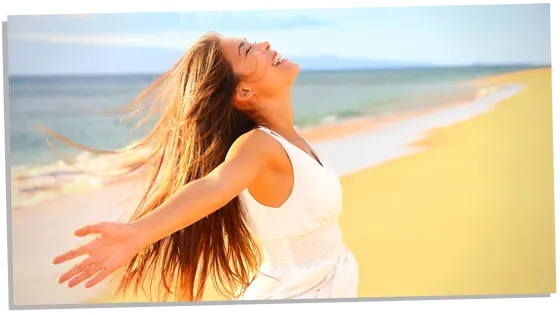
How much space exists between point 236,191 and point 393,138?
1.23 m

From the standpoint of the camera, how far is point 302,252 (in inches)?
142

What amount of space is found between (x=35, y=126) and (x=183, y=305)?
1046 millimetres

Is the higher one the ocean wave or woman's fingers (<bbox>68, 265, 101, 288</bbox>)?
woman's fingers (<bbox>68, 265, 101, 288</bbox>)

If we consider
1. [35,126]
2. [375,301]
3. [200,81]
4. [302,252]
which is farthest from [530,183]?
[35,126]

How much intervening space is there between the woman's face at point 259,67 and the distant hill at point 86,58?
15.4 inches

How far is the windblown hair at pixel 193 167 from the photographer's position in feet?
12.4

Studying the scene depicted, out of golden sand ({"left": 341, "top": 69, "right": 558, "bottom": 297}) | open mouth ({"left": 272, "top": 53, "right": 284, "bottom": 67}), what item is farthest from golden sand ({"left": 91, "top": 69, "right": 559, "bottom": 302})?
open mouth ({"left": 272, "top": 53, "right": 284, "bottom": 67})

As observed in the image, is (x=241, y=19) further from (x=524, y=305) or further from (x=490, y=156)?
(x=524, y=305)

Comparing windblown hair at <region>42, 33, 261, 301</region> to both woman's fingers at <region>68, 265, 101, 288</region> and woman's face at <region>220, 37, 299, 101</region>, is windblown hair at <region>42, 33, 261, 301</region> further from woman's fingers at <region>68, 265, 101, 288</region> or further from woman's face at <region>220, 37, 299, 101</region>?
woman's fingers at <region>68, 265, 101, 288</region>

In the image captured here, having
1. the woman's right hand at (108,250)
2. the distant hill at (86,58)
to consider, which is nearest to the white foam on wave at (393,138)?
the distant hill at (86,58)

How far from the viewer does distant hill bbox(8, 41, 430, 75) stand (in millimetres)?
4246

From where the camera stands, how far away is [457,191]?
14.3 ft

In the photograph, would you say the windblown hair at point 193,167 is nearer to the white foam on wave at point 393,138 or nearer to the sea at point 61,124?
the sea at point 61,124

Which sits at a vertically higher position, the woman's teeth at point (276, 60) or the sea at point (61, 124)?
the woman's teeth at point (276, 60)
